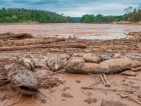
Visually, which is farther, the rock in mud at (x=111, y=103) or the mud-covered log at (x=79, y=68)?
the mud-covered log at (x=79, y=68)

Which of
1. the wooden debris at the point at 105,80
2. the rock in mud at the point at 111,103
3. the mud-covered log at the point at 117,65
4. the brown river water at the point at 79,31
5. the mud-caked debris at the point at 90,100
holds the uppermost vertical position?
the mud-covered log at the point at 117,65

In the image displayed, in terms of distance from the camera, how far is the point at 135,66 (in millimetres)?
7809

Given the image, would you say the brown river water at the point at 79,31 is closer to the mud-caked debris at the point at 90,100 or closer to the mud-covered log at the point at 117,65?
the mud-covered log at the point at 117,65

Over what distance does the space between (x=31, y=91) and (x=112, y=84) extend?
1.81 m

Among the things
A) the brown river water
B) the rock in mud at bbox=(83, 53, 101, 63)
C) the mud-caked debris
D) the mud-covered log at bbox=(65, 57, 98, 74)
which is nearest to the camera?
the mud-caked debris

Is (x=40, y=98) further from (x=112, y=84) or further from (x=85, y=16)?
(x=85, y=16)

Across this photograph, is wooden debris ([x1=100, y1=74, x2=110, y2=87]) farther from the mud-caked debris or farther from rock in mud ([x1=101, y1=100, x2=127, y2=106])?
rock in mud ([x1=101, y1=100, x2=127, y2=106])

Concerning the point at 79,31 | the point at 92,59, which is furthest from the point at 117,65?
the point at 79,31

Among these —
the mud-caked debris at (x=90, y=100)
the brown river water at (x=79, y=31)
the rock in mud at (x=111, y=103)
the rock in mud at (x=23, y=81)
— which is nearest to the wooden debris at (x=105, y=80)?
the mud-caked debris at (x=90, y=100)

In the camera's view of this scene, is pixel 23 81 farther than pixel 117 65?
No

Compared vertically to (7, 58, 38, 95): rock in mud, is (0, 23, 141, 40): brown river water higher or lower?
lower

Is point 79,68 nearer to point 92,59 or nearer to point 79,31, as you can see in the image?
point 92,59

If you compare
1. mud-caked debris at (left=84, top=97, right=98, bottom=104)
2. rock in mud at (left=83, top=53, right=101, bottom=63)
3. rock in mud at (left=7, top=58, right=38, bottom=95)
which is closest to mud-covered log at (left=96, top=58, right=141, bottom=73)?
rock in mud at (left=83, top=53, right=101, bottom=63)

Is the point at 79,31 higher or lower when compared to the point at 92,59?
lower
